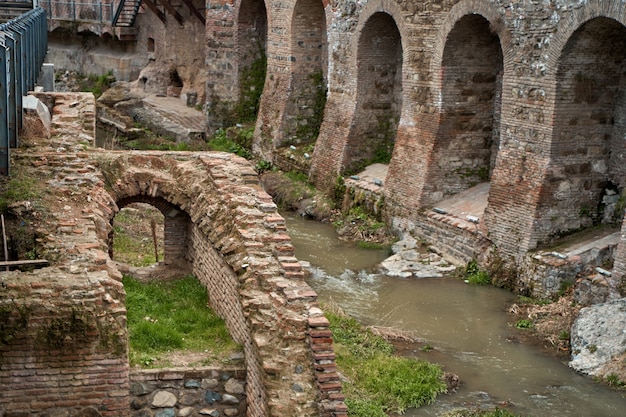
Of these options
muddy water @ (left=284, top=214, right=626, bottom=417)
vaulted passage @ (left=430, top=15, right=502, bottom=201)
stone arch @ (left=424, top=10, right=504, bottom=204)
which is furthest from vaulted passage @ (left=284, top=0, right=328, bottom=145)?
vaulted passage @ (left=430, top=15, right=502, bottom=201)

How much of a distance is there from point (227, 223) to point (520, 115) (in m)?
6.33

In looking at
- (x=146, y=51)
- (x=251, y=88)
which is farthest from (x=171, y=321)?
(x=146, y=51)

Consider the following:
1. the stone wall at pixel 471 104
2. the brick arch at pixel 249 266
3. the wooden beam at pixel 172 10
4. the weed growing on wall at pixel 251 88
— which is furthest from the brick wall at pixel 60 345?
the wooden beam at pixel 172 10

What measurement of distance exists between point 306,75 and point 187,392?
1431cm

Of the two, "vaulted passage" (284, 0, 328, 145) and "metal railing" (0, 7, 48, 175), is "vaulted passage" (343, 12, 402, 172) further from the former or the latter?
"metal railing" (0, 7, 48, 175)

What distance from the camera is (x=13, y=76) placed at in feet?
36.4

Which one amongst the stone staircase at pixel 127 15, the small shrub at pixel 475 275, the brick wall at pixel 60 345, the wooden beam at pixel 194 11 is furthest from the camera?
the stone staircase at pixel 127 15

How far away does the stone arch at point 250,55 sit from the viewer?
81.3 feet

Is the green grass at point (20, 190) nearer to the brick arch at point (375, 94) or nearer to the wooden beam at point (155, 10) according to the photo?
the brick arch at point (375, 94)

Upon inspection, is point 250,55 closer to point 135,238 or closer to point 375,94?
point 375,94

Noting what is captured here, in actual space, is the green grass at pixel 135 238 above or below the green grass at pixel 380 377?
above

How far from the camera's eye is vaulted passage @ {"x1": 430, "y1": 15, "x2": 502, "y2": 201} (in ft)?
56.2

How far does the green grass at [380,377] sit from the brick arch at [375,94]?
7.78 m

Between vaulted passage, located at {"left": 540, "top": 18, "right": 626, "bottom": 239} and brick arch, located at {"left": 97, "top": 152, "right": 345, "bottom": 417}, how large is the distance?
5.17 m
